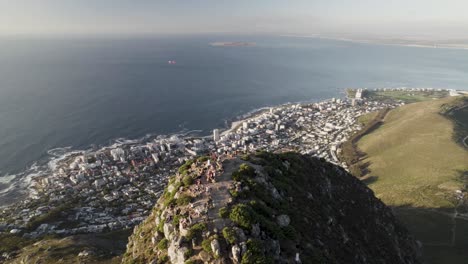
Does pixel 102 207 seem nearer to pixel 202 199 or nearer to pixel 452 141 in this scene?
pixel 202 199

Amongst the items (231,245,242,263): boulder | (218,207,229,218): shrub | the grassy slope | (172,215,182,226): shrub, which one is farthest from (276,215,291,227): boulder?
the grassy slope

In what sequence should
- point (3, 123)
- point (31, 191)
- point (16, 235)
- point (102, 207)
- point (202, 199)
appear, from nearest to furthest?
1. point (202, 199)
2. point (16, 235)
3. point (102, 207)
4. point (31, 191)
5. point (3, 123)

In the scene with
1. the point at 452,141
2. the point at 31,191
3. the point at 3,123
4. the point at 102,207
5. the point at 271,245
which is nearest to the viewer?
the point at 271,245

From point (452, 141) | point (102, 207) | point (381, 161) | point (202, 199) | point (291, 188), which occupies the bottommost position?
point (102, 207)

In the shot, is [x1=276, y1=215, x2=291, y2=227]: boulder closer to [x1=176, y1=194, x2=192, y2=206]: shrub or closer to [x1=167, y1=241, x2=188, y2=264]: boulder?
[x1=176, y1=194, x2=192, y2=206]: shrub

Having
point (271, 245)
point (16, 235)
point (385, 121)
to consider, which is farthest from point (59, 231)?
point (385, 121)

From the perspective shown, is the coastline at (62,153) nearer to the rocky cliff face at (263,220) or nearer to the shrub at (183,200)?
the rocky cliff face at (263,220)

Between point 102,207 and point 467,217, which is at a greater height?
point 467,217

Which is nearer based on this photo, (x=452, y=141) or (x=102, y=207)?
(x=102, y=207)
